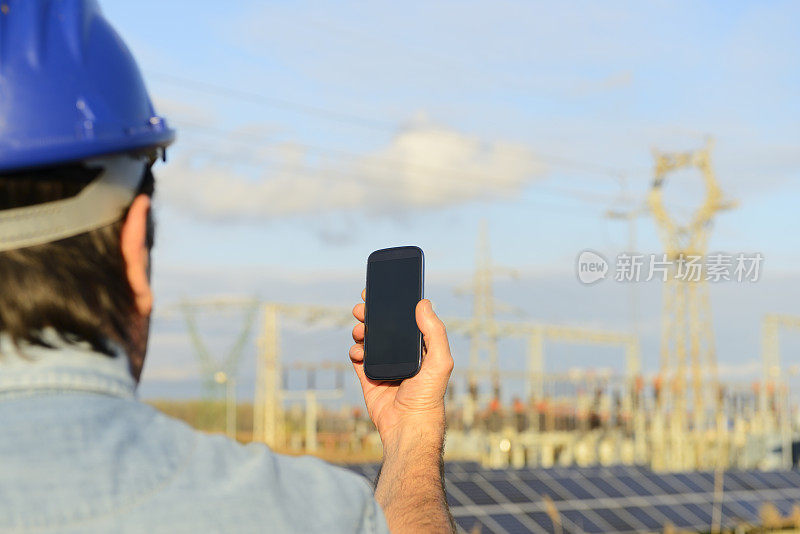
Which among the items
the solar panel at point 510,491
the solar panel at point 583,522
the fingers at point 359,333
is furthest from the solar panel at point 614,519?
the fingers at point 359,333

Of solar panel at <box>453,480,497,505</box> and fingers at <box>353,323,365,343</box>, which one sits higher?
fingers at <box>353,323,365,343</box>

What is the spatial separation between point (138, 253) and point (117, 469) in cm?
29

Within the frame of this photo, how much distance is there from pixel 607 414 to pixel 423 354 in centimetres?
4315

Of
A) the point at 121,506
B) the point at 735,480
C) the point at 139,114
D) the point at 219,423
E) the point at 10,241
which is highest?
the point at 139,114

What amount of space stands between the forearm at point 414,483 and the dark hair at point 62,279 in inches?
20.6

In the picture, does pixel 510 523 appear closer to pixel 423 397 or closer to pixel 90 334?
pixel 423 397

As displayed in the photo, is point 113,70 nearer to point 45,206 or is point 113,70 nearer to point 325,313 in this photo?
point 45,206

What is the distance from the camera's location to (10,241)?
1.20 metres

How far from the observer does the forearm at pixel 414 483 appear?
1511 millimetres

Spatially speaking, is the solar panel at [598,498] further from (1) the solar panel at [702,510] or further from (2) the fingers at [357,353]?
(2) the fingers at [357,353]

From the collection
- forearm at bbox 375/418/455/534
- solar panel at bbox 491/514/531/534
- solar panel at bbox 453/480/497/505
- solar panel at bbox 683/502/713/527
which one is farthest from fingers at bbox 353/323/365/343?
solar panel at bbox 683/502/713/527

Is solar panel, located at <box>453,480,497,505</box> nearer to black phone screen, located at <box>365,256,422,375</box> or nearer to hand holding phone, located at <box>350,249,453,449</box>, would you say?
black phone screen, located at <box>365,256,422,375</box>

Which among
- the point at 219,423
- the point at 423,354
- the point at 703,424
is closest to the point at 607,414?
the point at 703,424

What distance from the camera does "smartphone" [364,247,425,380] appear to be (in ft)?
6.02
